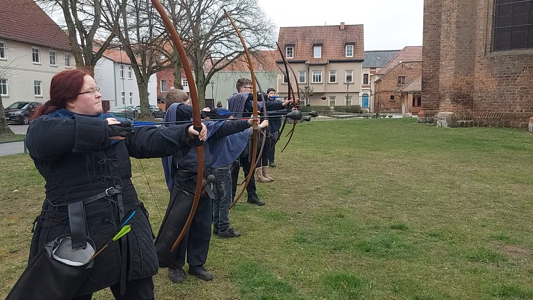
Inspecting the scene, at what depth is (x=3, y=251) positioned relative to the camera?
4.24 metres

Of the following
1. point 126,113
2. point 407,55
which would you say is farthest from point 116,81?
point 126,113

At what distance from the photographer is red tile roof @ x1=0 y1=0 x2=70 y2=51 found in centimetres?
3062

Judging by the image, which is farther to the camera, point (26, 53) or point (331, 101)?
point (331, 101)

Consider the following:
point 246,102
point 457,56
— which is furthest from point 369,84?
point 246,102

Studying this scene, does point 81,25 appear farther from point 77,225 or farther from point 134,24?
point 77,225

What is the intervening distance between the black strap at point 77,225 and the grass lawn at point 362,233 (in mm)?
1545

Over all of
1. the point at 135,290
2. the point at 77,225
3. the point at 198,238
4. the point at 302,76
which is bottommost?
the point at 198,238

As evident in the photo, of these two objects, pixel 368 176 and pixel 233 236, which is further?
pixel 368 176

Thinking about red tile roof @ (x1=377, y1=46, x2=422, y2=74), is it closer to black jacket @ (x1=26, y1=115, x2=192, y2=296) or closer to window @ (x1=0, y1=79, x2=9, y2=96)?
window @ (x1=0, y1=79, x2=9, y2=96)

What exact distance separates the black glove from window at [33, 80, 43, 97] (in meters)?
36.4

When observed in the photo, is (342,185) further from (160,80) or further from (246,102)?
(160,80)

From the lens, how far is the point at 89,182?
6.86ft

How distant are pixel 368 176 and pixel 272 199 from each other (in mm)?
2618

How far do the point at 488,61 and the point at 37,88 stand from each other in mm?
32327
